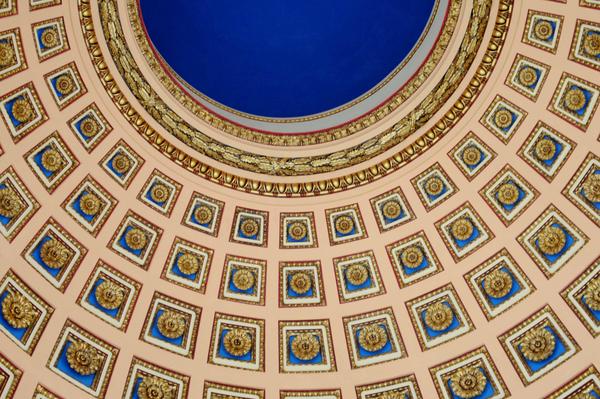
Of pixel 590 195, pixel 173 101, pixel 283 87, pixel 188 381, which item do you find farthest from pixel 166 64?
pixel 590 195

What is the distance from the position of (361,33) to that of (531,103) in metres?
4.53

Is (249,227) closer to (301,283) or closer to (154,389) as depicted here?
(301,283)

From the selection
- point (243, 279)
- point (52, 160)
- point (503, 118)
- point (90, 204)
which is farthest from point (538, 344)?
point (52, 160)

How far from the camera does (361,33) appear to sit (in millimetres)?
15344

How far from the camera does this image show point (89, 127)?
1415 cm

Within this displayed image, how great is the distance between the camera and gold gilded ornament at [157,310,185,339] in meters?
14.8

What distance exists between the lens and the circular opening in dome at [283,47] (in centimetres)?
1495

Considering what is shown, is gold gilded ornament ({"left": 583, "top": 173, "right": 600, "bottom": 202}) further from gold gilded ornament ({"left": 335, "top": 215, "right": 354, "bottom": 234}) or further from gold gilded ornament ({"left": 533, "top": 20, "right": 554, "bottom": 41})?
gold gilded ornament ({"left": 335, "top": 215, "right": 354, "bottom": 234})

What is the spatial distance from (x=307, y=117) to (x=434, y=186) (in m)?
3.86

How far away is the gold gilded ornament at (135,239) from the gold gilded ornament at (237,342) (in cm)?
313

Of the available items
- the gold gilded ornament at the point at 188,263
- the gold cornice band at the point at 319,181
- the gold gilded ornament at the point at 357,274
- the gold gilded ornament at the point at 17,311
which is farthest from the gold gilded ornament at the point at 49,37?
the gold gilded ornament at the point at 357,274

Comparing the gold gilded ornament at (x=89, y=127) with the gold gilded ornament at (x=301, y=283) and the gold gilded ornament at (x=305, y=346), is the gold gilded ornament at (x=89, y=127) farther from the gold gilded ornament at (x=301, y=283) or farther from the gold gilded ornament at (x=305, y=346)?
the gold gilded ornament at (x=305, y=346)

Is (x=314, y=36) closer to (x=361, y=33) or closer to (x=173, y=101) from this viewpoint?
(x=361, y=33)

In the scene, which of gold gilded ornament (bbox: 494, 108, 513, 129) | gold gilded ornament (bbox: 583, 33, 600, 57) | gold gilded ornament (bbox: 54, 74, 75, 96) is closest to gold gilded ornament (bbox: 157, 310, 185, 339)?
gold gilded ornament (bbox: 54, 74, 75, 96)
